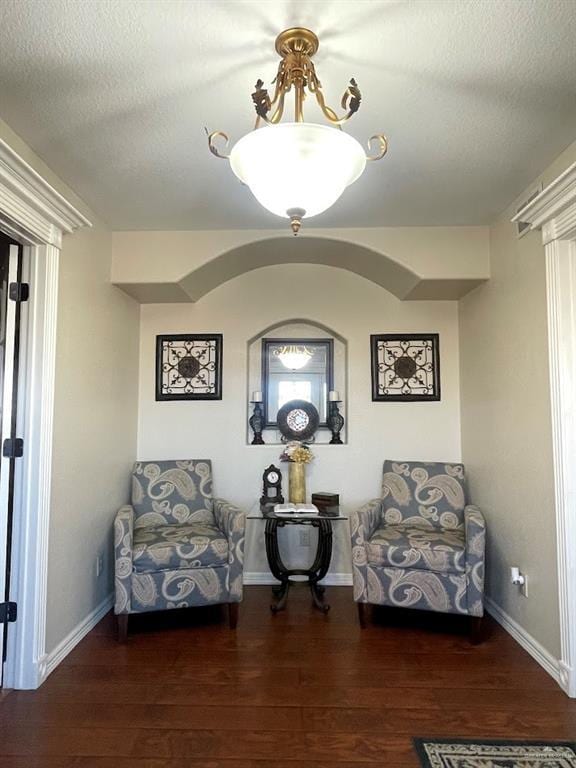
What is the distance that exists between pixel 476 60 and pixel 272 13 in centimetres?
75

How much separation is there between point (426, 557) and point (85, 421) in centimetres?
218

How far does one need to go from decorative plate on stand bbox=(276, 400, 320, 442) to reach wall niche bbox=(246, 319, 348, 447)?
11 cm

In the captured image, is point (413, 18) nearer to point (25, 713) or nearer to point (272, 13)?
point (272, 13)

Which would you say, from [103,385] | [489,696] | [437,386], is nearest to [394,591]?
[489,696]

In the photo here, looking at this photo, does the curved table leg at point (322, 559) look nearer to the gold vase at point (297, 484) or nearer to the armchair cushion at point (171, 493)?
the gold vase at point (297, 484)

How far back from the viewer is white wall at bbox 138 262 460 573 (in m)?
3.65

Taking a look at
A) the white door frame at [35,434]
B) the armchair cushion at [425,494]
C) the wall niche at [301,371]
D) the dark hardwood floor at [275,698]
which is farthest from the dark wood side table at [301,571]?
the white door frame at [35,434]

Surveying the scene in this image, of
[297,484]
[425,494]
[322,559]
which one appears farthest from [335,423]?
[322,559]

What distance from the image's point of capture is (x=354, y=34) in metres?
1.56

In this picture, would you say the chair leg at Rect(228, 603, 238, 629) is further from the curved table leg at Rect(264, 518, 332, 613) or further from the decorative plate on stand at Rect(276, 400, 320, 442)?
the decorative plate on stand at Rect(276, 400, 320, 442)

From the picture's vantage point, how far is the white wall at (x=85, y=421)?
8.03ft

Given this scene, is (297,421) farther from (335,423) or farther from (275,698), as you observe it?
(275,698)

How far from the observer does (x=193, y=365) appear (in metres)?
3.73

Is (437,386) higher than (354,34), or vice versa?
(354,34)
